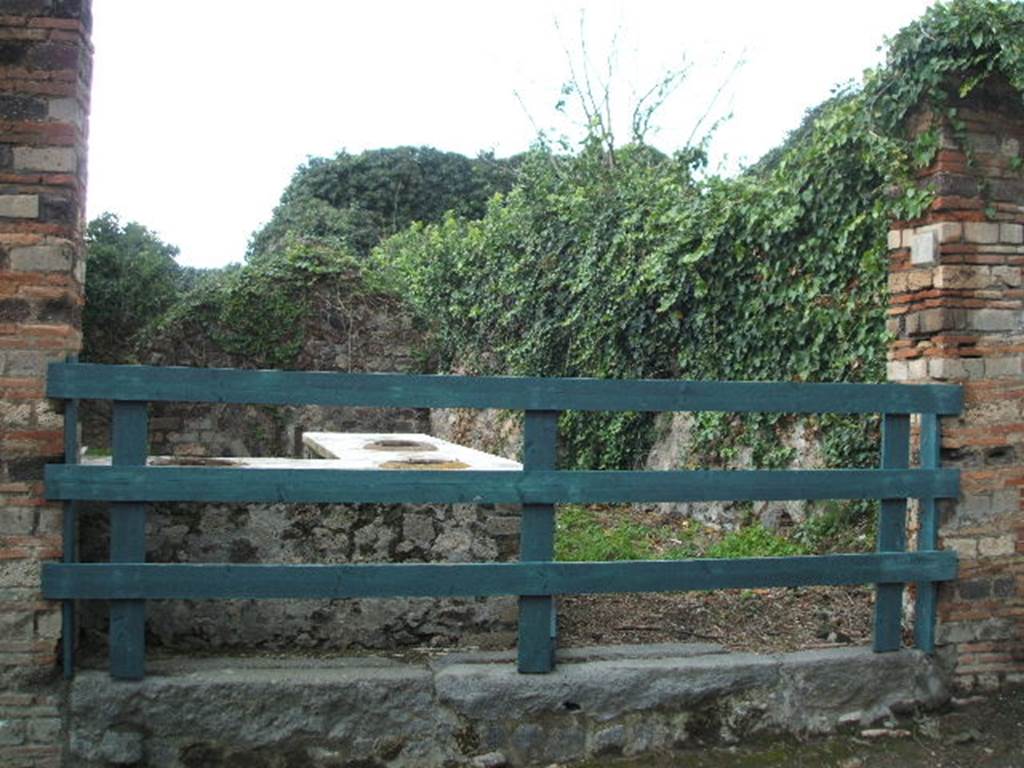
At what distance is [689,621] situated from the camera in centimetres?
483

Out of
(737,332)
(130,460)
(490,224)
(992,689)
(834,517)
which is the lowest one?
(992,689)

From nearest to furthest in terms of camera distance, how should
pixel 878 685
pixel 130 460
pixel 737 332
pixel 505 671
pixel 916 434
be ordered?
pixel 130 460 < pixel 505 671 < pixel 878 685 < pixel 916 434 < pixel 737 332

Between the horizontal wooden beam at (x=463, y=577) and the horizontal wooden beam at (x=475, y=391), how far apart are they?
0.66 m

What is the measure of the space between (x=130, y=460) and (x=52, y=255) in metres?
0.87

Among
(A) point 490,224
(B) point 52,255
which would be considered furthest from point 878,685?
(A) point 490,224

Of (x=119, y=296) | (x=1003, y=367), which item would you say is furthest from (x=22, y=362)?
(x=119, y=296)

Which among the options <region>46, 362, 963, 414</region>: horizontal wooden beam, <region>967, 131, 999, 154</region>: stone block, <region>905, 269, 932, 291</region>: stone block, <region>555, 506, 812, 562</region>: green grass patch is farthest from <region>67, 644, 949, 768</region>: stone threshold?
<region>967, 131, 999, 154</region>: stone block

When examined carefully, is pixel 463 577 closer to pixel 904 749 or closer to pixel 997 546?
pixel 904 749

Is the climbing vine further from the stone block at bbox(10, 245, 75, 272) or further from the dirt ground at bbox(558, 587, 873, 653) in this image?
the stone block at bbox(10, 245, 75, 272)

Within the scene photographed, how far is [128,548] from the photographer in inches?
142

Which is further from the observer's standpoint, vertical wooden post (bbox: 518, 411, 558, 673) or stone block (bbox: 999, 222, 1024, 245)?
stone block (bbox: 999, 222, 1024, 245)

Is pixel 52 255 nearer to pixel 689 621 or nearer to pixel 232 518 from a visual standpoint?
pixel 232 518

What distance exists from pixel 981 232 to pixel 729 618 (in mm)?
2297

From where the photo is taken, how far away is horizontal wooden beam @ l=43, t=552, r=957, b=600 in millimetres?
3592
